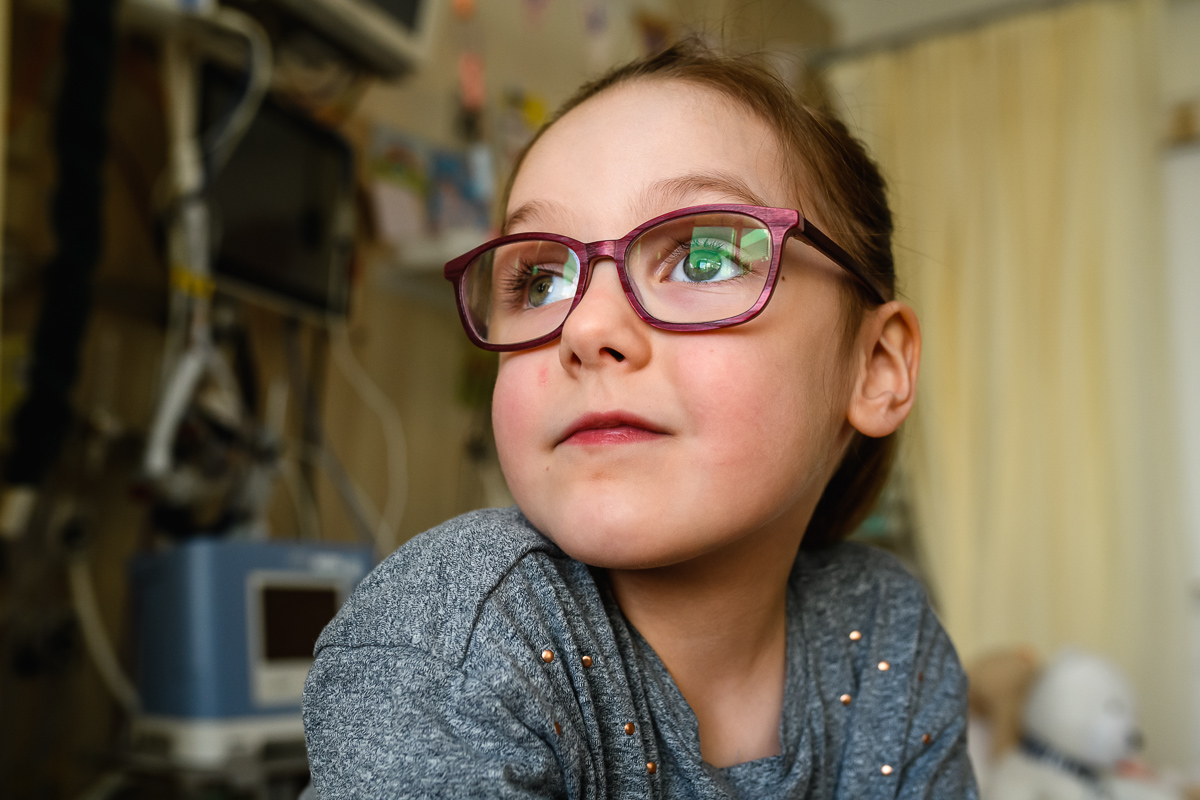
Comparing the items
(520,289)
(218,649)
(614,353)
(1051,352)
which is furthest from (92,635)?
(1051,352)

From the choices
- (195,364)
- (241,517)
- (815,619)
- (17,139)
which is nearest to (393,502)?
(241,517)

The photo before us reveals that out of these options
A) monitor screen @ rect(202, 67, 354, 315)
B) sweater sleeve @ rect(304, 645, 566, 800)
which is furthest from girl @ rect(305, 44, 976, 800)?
monitor screen @ rect(202, 67, 354, 315)

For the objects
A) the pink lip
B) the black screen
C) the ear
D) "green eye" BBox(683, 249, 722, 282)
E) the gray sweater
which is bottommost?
the gray sweater

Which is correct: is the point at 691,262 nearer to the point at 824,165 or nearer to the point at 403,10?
the point at 824,165

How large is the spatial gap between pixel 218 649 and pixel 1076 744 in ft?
5.11

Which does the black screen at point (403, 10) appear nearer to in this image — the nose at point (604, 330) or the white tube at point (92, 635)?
the white tube at point (92, 635)

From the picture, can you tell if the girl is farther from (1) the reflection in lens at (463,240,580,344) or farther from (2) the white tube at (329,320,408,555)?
(2) the white tube at (329,320,408,555)

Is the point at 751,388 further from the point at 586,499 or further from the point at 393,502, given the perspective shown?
the point at 393,502

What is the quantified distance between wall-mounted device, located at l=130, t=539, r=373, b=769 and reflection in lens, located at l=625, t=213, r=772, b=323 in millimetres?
913

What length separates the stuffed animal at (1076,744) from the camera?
166 cm

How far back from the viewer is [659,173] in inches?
23.5

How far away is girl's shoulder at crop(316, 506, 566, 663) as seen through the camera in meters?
0.48

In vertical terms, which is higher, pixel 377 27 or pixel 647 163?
pixel 377 27

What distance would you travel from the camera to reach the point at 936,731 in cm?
73
